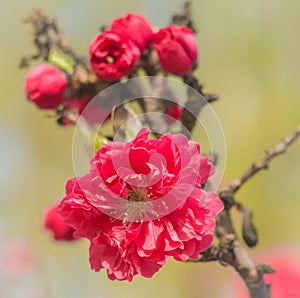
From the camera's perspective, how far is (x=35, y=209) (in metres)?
2.97

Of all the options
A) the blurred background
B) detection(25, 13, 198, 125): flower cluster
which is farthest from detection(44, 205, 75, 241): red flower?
the blurred background

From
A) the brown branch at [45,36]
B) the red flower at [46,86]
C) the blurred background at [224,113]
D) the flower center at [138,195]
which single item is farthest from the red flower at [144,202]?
the blurred background at [224,113]

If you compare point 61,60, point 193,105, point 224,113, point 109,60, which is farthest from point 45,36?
point 224,113

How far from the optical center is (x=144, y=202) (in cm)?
73

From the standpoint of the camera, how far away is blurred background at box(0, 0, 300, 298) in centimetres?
256

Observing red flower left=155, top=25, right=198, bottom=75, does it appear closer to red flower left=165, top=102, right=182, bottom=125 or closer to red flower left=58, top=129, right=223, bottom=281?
red flower left=165, top=102, right=182, bottom=125

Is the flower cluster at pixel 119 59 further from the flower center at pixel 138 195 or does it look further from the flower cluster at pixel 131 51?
the flower center at pixel 138 195

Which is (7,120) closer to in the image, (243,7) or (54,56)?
(243,7)

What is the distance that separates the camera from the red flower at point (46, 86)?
95 cm

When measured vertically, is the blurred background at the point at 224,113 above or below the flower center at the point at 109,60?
below

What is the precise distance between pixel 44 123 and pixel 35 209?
17.6 inches

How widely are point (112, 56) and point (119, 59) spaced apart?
0.04ft

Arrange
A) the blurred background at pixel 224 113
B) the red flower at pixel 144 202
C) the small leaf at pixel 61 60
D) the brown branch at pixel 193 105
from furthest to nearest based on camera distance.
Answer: the blurred background at pixel 224 113, the small leaf at pixel 61 60, the brown branch at pixel 193 105, the red flower at pixel 144 202

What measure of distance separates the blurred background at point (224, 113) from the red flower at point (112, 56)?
1.42 m
